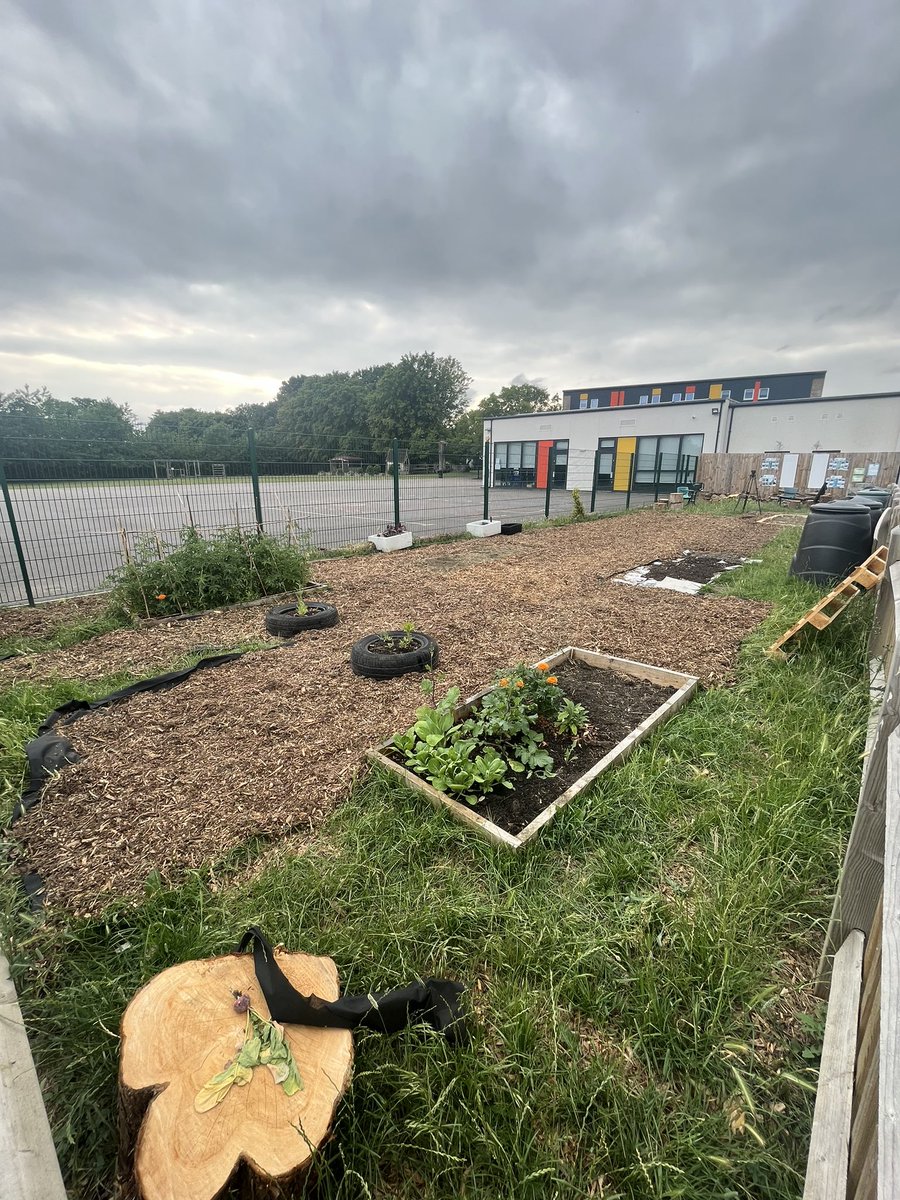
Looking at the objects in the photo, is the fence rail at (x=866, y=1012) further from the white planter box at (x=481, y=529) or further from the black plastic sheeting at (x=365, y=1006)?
the white planter box at (x=481, y=529)

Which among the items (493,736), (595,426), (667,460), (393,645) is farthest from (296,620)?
(595,426)

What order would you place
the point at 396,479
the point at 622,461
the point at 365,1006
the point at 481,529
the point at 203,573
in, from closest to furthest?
the point at 365,1006 < the point at 203,573 < the point at 396,479 < the point at 481,529 < the point at 622,461

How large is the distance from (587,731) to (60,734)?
296 centimetres

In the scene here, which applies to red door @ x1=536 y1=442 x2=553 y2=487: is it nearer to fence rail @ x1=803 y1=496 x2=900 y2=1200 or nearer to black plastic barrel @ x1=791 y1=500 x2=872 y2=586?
black plastic barrel @ x1=791 y1=500 x2=872 y2=586

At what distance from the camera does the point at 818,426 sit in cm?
1953

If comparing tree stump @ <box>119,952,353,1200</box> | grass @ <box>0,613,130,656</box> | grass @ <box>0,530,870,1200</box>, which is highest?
tree stump @ <box>119,952,353,1200</box>

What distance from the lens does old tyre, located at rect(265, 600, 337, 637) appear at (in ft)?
14.8

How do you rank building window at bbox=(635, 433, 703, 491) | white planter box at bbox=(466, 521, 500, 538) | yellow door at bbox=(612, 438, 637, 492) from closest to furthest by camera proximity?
white planter box at bbox=(466, 521, 500, 538)
building window at bbox=(635, 433, 703, 491)
yellow door at bbox=(612, 438, 637, 492)

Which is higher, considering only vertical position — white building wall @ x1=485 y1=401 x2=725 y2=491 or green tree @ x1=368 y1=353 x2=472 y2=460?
green tree @ x1=368 y1=353 x2=472 y2=460

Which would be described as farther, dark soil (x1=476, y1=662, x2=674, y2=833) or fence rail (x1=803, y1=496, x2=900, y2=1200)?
dark soil (x1=476, y1=662, x2=674, y2=833)

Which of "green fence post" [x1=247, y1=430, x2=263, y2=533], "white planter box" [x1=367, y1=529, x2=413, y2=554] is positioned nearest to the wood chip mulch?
"green fence post" [x1=247, y1=430, x2=263, y2=533]

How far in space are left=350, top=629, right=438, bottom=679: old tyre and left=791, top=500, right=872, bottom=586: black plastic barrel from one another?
4.60 metres

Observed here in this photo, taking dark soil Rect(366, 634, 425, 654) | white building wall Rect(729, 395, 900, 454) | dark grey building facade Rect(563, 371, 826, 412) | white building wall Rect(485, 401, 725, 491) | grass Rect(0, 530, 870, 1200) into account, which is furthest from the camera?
dark grey building facade Rect(563, 371, 826, 412)

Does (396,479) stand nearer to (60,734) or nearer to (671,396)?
(60,734)
